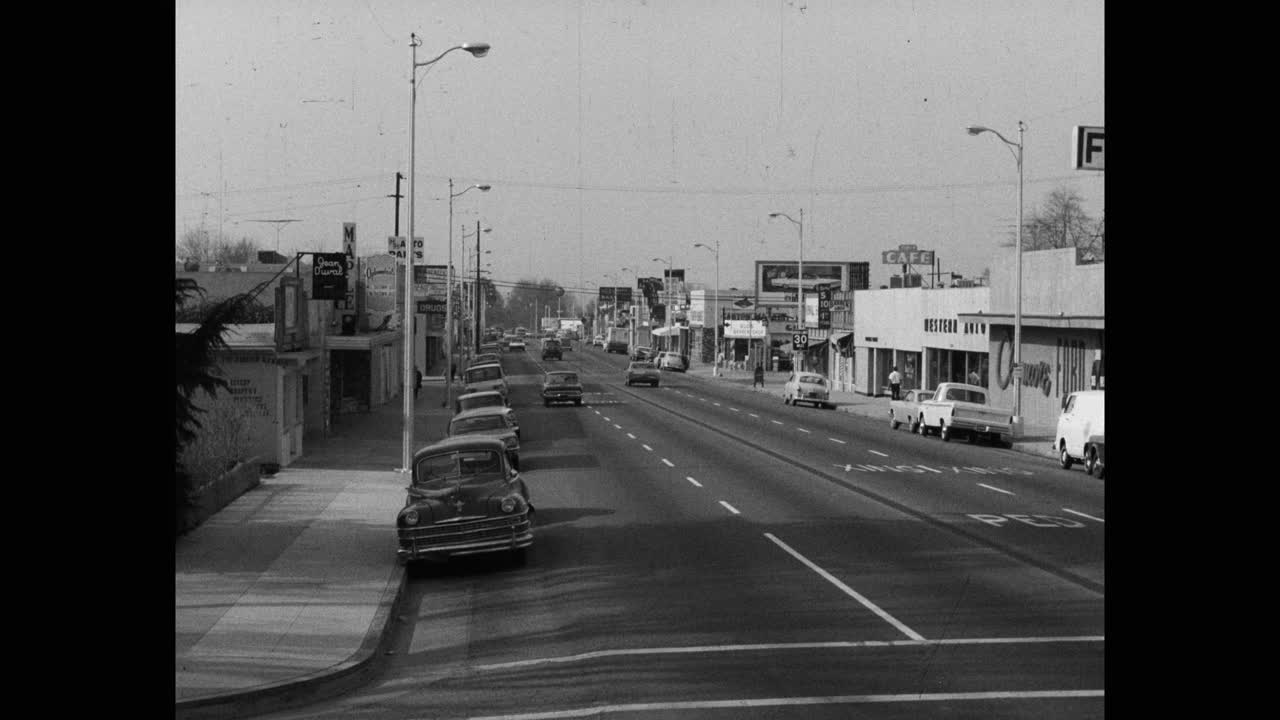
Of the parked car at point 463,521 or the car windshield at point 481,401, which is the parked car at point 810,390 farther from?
→ the parked car at point 463,521

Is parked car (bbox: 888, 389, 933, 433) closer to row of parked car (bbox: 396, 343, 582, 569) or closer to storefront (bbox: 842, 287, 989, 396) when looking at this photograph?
storefront (bbox: 842, 287, 989, 396)

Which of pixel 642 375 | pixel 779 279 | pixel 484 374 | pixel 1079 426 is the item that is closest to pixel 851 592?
pixel 1079 426

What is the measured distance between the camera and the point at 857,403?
63531 millimetres

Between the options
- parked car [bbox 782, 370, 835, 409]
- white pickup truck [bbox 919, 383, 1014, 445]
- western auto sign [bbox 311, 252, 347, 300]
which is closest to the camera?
western auto sign [bbox 311, 252, 347, 300]

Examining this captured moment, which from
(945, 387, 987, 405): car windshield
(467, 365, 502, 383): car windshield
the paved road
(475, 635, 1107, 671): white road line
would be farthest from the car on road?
(475, 635, 1107, 671): white road line

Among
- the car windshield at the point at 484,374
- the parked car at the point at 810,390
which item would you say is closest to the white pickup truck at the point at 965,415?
the parked car at the point at 810,390

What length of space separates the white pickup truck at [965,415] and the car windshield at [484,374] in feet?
54.6

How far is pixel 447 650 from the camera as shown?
13.3m

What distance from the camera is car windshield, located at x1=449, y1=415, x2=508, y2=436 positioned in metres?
31.6

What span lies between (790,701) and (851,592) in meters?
5.05

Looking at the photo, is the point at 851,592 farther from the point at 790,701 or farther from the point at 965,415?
the point at 965,415

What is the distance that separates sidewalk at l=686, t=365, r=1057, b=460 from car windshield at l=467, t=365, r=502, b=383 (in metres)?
14.7

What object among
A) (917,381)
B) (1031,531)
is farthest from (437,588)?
(917,381)
